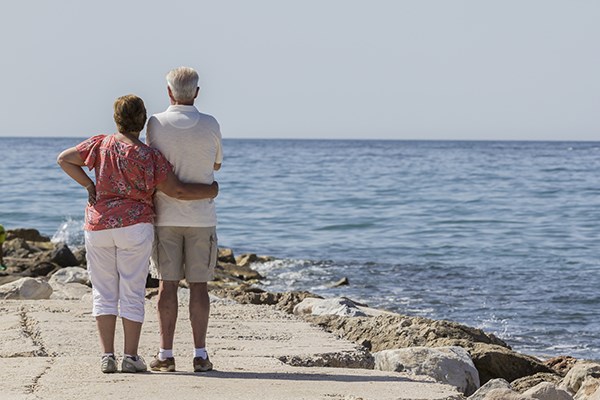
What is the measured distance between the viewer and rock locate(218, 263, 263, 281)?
707 inches

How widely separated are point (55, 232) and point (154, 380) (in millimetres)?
21947

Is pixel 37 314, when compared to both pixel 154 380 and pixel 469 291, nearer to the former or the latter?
pixel 154 380

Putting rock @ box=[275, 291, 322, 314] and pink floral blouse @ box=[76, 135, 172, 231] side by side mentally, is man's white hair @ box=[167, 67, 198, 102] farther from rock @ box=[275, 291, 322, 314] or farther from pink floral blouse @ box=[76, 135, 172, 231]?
rock @ box=[275, 291, 322, 314]

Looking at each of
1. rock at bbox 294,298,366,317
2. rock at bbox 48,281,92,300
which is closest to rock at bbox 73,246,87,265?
rock at bbox 48,281,92,300

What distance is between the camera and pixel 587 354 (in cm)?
1235

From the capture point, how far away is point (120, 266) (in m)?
6.78

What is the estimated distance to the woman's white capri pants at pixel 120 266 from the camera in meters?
6.72

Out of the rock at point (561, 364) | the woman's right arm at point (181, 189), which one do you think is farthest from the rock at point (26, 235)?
the woman's right arm at point (181, 189)

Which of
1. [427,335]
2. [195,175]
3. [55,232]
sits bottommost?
[55,232]

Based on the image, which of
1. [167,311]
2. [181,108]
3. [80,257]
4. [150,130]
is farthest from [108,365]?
[80,257]

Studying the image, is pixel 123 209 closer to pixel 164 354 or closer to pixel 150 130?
pixel 150 130

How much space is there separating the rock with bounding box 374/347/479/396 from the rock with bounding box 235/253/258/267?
40.5 ft

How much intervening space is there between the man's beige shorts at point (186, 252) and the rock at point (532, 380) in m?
2.76

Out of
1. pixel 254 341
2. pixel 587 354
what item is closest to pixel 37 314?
pixel 254 341
